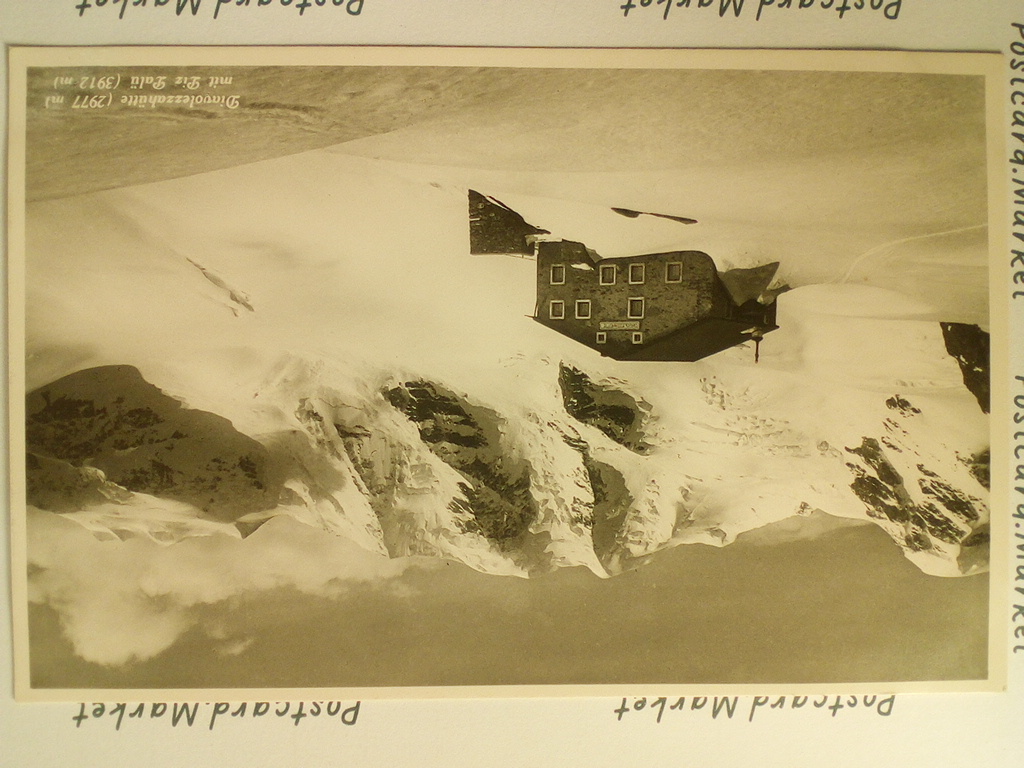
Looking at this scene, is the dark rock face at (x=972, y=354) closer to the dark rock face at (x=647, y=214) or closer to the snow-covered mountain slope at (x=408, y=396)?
the snow-covered mountain slope at (x=408, y=396)

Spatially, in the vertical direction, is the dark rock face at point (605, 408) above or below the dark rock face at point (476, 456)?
above

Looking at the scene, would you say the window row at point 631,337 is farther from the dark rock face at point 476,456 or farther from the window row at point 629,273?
the dark rock face at point 476,456

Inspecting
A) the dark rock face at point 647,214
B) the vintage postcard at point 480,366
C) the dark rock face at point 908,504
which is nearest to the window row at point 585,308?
the vintage postcard at point 480,366

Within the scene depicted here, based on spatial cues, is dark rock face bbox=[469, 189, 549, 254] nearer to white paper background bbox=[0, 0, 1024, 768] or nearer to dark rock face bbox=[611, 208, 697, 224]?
dark rock face bbox=[611, 208, 697, 224]

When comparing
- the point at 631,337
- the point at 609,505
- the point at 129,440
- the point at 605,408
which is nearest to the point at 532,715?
the point at 609,505

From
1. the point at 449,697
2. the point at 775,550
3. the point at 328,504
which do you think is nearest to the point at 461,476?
the point at 328,504

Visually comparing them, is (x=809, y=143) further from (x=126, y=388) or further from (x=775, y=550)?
(x=126, y=388)

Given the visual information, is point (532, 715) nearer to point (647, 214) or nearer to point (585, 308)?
point (585, 308)
